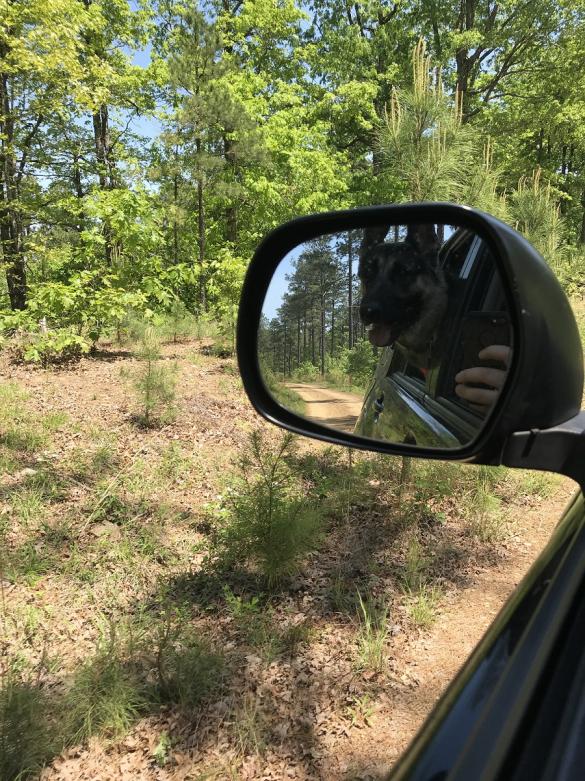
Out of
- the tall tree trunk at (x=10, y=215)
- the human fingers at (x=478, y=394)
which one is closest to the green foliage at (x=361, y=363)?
the human fingers at (x=478, y=394)

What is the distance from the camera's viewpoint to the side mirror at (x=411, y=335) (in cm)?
95

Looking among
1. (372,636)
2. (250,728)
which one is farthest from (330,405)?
(372,636)

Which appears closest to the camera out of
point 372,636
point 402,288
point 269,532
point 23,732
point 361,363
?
point 402,288

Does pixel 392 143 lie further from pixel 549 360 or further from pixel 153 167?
pixel 153 167

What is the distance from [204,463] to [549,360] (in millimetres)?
5453

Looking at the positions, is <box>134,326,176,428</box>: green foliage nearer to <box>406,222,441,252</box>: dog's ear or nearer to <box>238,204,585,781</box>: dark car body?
<box>406,222,441,252</box>: dog's ear

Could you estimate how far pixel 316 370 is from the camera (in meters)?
2.43

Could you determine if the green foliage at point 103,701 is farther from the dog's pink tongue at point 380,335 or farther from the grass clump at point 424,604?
the dog's pink tongue at point 380,335

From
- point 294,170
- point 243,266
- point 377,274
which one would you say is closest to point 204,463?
point 377,274

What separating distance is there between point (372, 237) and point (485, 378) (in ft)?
3.30

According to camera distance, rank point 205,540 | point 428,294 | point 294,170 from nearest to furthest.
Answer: point 428,294 < point 205,540 < point 294,170

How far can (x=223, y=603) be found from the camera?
147 inches

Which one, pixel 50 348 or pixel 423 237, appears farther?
pixel 50 348

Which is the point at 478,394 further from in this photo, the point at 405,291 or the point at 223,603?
the point at 223,603
